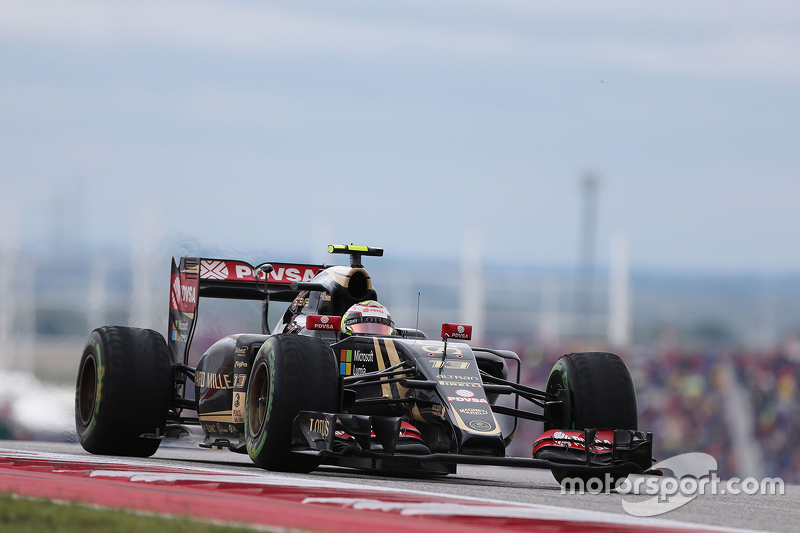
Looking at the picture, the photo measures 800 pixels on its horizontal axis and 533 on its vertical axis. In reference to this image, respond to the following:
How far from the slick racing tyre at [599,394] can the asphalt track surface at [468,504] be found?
66cm

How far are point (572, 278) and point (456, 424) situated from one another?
22237mm

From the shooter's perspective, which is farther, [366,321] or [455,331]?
[366,321]

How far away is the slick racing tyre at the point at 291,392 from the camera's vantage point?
9727 millimetres

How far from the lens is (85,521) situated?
621 cm

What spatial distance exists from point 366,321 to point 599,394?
2235 mm

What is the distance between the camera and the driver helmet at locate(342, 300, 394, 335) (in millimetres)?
11539

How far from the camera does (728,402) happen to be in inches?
733

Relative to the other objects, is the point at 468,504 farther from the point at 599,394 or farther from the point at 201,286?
the point at 201,286

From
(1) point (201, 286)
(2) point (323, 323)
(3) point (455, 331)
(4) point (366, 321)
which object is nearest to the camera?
(3) point (455, 331)

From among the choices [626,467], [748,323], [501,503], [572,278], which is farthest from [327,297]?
[572,278]

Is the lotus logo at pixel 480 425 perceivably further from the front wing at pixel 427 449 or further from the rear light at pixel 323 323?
the rear light at pixel 323 323
